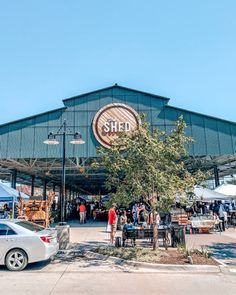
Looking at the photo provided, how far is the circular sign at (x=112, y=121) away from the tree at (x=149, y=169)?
10.3 m

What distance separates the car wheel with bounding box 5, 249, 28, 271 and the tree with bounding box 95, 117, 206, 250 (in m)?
3.94

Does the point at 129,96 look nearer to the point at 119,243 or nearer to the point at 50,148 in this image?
the point at 50,148

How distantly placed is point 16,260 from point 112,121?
49.4ft

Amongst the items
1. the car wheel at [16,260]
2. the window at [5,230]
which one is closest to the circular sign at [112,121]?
the window at [5,230]

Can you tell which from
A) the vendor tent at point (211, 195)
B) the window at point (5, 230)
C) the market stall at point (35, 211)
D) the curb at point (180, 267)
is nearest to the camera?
the curb at point (180, 267)

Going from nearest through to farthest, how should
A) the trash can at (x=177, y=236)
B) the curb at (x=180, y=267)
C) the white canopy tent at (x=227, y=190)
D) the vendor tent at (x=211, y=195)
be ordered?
the curb at (x=180, y=267) → the trash can at (x=177, y=236) → the vendor tent at (x=211, y=195) → the white canopy tent at (x=227, y=190)

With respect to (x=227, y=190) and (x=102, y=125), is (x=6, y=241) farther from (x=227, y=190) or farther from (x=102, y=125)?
(x=227, y=190)

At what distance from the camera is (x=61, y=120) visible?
23.5 meters

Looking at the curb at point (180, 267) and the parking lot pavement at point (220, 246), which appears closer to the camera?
the curb at point (180, 267)

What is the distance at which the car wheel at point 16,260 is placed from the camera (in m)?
9.49

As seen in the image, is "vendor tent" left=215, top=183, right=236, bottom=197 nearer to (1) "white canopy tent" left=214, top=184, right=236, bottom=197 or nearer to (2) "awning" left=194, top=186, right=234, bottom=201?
(1) "white canopy tent" left=214, top=184, right=236, bottom=197

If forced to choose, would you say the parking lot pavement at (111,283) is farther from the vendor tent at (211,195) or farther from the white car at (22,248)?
the vendor tent at (211,195)

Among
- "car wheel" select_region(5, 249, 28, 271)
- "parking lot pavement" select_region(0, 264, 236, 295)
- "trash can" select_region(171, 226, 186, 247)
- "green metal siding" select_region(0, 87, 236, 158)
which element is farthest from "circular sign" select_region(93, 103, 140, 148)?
"parking lot pavement" select_region(0, 264, 236, 295)

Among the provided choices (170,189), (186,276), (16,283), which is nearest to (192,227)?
(170,189)
